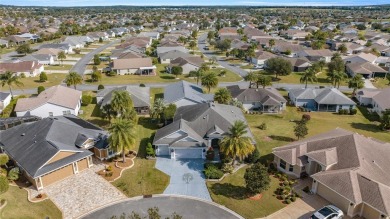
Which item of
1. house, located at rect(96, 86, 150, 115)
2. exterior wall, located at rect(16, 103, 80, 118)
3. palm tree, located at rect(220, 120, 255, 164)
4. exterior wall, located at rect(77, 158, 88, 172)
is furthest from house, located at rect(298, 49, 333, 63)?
exterior wall, located at rect(77, 158, 88, 172)

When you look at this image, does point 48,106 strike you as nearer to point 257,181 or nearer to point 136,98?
point 136,98

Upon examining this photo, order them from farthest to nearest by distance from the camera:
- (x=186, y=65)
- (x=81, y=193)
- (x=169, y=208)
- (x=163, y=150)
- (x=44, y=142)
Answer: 1. (x=186, y=65)
2. (x=163, y=150)
3. (x=44, y=142)
4. (x=81, y=193)
5. (x=169, y=208)

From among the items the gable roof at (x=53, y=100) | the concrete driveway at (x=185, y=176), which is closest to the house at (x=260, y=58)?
the gable roof at (x=53, y=100)

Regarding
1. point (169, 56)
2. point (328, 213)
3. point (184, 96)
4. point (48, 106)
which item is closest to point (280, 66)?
point (169, 56)

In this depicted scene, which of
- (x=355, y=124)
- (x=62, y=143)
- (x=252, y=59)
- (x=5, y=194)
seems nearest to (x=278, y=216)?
(x=62, y=143)

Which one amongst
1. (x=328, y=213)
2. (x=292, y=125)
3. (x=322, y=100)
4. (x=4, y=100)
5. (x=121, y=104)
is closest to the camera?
(x=328, y=213)
